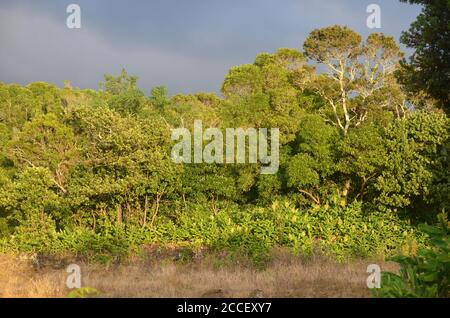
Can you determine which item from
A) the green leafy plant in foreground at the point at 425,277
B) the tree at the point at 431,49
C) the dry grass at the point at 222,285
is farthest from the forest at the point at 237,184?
the green leafy plant in foreground at the point at 425,277

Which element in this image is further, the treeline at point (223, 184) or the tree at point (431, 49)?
the treeline at point (223, 184)

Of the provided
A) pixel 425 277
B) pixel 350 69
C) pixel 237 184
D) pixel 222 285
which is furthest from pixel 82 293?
pixel 350 69

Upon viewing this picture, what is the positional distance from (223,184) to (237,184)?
3.60ft

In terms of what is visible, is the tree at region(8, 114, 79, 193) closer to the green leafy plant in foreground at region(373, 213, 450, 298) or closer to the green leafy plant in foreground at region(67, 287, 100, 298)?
the green leafy plant in foreground at region(67, 287, 100, 298)

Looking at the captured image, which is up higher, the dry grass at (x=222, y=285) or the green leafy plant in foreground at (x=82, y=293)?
the green leafy plant in foreground at (x=82, y=293)

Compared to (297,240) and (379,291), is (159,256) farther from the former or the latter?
(379,291)

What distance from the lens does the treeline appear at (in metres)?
18.5

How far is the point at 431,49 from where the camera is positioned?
1343cm

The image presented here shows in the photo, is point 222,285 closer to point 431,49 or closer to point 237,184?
point 431,49

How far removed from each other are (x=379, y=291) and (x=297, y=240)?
10308 millimetres

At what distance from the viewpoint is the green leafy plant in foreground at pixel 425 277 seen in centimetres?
644

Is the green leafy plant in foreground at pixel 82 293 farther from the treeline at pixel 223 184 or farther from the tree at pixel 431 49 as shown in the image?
the tree at pixel 431 49

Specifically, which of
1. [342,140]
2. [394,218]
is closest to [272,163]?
[342,140]

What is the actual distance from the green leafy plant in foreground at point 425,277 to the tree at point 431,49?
7430 mm
